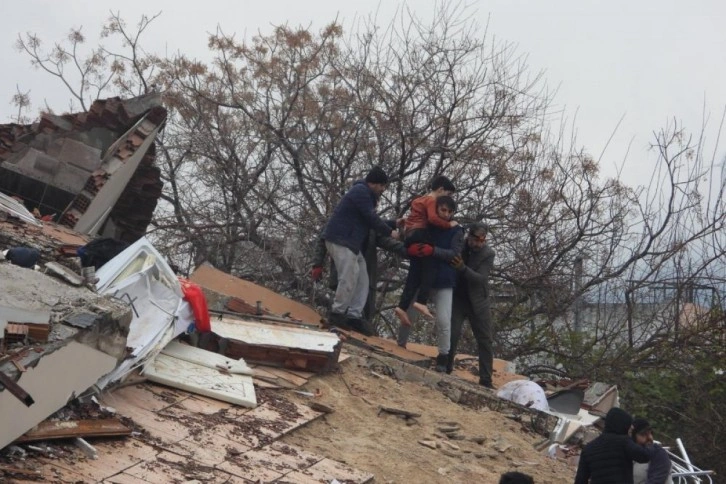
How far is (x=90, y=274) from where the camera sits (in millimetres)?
6730

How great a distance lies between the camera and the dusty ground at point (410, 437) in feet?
22.4

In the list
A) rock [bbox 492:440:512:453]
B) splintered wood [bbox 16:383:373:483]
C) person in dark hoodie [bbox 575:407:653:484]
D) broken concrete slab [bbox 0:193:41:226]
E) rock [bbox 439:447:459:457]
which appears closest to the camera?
splintered wood [bbox 16:383:373:483]

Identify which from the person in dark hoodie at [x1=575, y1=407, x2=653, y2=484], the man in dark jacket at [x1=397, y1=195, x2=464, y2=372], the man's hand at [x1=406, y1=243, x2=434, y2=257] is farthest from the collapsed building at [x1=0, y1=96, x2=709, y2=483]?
the person in dark hoodie at [x1=575, y1=407, x2=653, y2=484]

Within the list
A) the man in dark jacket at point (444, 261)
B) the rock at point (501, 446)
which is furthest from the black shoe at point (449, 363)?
the rock at point (501, 446)

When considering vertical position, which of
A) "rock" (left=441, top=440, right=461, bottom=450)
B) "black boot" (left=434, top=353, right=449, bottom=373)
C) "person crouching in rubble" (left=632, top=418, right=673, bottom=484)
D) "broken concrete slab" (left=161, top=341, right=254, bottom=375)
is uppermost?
"black boot" (left=434, top=353, right=449, bottom=373)

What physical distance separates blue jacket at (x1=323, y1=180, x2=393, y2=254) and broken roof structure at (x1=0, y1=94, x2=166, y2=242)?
3.21 m

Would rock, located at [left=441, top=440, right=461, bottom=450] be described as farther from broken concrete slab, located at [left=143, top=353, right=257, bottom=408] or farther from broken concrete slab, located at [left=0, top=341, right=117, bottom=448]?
broken concrete slab, located at [left=0, top=341, right=117, bottom=448]

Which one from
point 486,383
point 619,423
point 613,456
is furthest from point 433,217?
point 613,456

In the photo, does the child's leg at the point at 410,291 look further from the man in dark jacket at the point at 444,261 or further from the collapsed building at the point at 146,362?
the collapsed building at the point at 146,362

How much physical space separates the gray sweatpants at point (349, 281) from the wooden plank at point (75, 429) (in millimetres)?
4078

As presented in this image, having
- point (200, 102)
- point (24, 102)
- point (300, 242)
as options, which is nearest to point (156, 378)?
point (300, 242)

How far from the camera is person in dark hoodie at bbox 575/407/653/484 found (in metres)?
6.52

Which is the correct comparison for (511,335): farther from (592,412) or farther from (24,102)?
(24,102)

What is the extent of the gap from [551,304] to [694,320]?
2172mm
